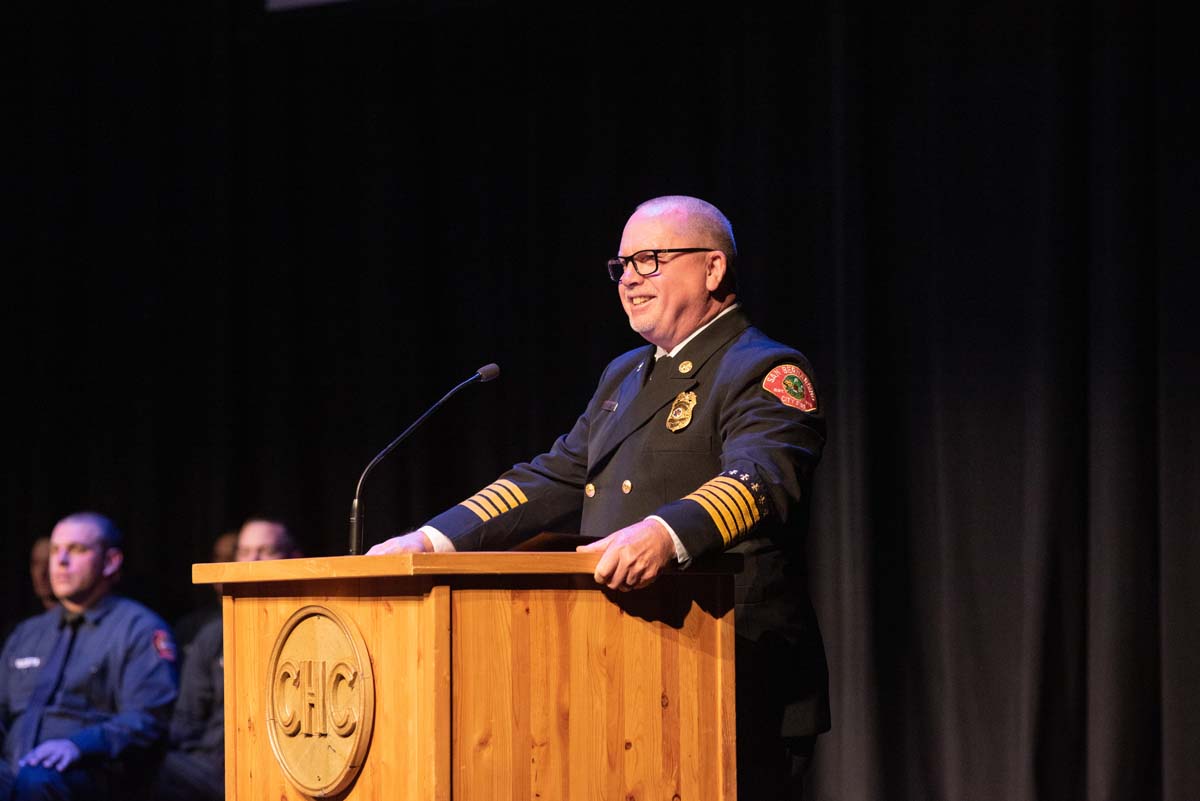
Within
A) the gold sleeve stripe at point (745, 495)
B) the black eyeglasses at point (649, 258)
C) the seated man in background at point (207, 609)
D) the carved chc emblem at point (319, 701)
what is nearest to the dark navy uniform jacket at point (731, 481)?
the gold sleeve stripe at point (745, 495)

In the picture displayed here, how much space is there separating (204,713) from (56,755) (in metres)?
0.56

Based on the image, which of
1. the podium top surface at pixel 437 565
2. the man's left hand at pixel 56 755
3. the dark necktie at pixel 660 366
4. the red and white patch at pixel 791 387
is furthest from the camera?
the man's left hand at pixel 56 755

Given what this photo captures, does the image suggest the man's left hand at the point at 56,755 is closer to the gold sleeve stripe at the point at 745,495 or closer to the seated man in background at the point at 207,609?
the seated man in background at the point at 207,609

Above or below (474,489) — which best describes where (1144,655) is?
below

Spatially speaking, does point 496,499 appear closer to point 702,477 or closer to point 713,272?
point 702,477

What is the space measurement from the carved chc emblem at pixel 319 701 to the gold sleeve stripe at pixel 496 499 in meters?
0.68

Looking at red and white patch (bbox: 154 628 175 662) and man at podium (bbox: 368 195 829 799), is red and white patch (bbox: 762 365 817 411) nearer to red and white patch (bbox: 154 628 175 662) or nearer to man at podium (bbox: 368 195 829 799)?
man at podium (bbox: 368 195 829 799)

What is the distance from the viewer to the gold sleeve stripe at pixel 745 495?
2.27 metres

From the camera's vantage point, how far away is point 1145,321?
4.09 m

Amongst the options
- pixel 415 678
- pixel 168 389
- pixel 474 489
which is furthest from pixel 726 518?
pixel 168 389

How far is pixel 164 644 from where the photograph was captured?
211 inches

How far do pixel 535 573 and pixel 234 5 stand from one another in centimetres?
440


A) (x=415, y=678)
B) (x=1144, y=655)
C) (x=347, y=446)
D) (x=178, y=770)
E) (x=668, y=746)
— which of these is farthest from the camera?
(x=347, y=446)

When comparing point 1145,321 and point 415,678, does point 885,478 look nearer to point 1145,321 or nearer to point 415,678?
point 1145,321
